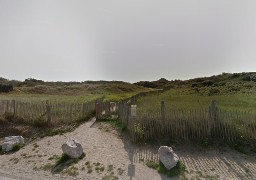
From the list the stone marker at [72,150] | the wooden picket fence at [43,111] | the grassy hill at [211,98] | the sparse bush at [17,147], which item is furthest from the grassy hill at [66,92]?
the stone marker at [72,150]

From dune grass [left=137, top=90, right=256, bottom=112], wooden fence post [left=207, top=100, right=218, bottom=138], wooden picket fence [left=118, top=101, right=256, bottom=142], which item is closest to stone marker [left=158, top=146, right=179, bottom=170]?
wooden picket fence [left=118, top=101, right=256, bottom=142]

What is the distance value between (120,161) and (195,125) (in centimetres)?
362

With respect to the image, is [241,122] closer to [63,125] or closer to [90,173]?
[90,173]

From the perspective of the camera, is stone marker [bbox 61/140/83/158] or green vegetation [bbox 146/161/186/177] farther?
stone marker [bbox 61/140/83/158]

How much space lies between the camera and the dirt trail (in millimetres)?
8266

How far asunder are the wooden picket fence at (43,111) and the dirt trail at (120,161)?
218 centimetres

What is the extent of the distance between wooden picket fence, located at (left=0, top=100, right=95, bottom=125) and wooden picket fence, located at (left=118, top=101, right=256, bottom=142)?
16.5 ft

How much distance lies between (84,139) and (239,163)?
7.01 metres

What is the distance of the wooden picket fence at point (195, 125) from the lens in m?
10.4

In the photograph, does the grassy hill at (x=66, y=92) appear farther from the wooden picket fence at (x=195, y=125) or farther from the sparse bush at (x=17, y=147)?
the wooden picket fence at (x=195, y=125)

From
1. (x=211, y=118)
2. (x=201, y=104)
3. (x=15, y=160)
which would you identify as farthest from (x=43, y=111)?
(x=201, y=104)

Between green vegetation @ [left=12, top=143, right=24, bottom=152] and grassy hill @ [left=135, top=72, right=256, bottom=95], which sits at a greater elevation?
grassy hill @ [left=135, top=72, right=256, bottom=95]

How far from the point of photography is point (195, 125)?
1084cm

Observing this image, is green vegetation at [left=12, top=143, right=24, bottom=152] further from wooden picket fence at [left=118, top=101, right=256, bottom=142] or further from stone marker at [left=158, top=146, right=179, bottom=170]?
stone marker at [left=158, top=146, right=179, bottom=170]
